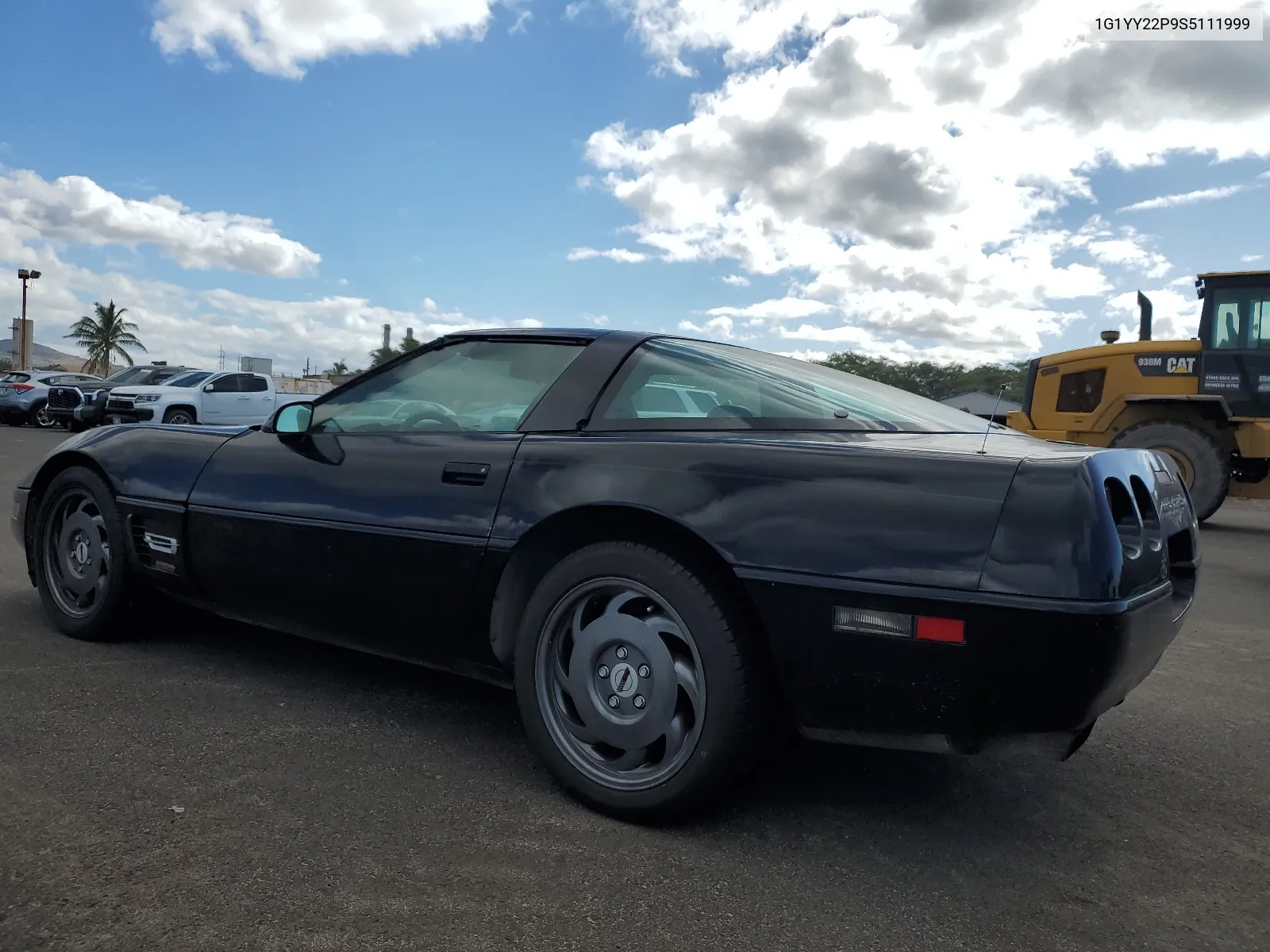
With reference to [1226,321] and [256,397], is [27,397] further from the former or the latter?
[1226,321]

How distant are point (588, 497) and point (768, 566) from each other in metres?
0.52

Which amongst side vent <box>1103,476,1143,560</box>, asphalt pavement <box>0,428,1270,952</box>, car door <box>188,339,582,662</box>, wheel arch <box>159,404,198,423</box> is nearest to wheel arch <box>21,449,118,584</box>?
asphalt pavement <box>0,428,1270,952</box>

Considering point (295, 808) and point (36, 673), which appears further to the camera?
point (36, 673)

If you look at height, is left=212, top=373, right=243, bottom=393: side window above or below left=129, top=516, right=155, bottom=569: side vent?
above

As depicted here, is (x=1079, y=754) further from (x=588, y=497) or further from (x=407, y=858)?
(x=407, y=858)

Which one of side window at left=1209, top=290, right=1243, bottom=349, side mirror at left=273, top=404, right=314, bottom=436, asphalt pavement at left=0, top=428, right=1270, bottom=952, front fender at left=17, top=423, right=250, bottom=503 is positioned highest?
side window at left=1209, top=290, right=1243, bottom=349

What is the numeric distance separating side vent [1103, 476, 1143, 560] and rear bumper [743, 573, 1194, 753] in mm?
109

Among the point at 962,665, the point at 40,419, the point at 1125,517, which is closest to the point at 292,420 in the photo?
the point at 962,665

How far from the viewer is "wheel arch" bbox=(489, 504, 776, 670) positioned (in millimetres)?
2270

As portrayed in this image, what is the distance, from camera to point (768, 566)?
2182mm

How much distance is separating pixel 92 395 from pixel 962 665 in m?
23.3

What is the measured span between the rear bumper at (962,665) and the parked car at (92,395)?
20.7 meters

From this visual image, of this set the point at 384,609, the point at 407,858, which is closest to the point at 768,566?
the point at 407,858

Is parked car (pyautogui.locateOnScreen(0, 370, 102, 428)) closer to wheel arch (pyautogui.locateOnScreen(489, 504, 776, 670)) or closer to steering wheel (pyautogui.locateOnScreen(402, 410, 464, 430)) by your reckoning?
steering wheel (pyautogui.locateOnScreen(402, 410, 464, 430))
